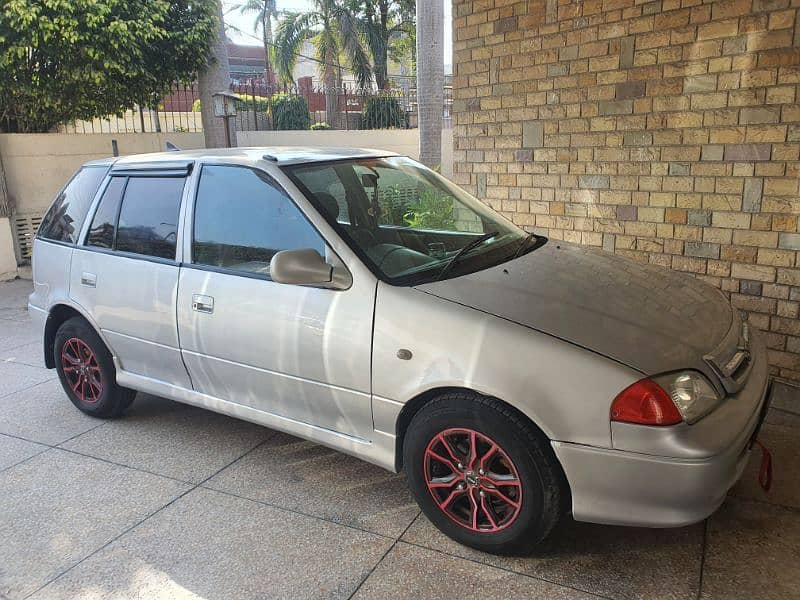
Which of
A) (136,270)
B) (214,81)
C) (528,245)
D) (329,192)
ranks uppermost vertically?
(214,81)

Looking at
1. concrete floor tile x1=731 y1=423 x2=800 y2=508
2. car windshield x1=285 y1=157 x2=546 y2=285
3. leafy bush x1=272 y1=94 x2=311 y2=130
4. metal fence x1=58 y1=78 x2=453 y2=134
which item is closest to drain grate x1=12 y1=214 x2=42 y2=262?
metal fence x1=58 y1=78 x2=453 y2=134

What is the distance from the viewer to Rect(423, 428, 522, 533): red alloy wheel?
288 cm

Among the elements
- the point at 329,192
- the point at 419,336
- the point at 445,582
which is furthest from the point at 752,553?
the point at 329,192

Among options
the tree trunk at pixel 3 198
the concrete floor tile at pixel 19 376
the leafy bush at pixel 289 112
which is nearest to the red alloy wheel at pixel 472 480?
the concrete floor tile at pixel 19 376

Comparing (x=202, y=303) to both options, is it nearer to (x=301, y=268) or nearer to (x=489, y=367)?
(x=301, y=268)

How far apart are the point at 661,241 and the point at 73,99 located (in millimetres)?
9194

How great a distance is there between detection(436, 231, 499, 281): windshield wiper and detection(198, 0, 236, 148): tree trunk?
30.1 ft

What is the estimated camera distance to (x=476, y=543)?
9.91ft

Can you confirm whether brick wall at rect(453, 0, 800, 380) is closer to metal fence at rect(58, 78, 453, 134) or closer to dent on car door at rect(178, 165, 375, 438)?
dent on car door at rect(178, 165, 375, 438)

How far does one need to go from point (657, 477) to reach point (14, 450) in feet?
12.9

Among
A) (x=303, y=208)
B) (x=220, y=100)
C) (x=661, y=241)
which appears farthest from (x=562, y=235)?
(x=220, y=100)

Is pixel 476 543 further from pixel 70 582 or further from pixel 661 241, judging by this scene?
pixel 661 241

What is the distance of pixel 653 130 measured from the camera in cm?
503

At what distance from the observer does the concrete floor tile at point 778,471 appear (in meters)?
3.44
